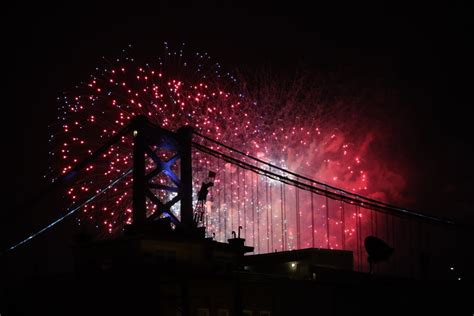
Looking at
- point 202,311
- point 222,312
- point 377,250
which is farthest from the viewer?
point 377,250

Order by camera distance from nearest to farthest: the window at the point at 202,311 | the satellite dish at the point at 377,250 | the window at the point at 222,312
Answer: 1. the window at the point at 202,311
2. the window at the point at 222,312
3. the satellite dish at the point at 377,250

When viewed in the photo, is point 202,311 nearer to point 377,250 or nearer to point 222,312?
point 222,312

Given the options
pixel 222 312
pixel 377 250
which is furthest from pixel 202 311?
pixel 377 250

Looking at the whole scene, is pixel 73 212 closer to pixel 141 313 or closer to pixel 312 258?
pixel 141 313

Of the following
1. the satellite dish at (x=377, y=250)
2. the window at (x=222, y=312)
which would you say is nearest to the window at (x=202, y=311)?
the window at (x=222, y=312)

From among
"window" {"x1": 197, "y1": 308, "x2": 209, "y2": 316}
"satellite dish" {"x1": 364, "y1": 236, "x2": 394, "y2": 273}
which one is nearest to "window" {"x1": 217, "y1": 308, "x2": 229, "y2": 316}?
"window" {"x1": 197, "y1": 308, "x2": 209, "y2": 316}

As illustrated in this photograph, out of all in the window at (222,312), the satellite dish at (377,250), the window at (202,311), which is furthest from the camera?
the satellite dish at (377,250)

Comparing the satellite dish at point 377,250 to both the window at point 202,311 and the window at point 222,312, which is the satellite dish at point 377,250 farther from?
the window at point 202,311

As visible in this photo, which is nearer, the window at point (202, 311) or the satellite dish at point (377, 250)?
the window at point (202, 311)

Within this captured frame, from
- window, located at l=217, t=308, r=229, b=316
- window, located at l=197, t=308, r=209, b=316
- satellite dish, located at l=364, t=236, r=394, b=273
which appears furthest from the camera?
satellite dish, located at l=364, t=236, r=394, b=273

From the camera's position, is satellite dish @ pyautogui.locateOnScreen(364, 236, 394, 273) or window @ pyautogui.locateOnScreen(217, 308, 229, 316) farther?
satellite dish @ pyautogui.locateOnScreen(364, 236, 394, 273)

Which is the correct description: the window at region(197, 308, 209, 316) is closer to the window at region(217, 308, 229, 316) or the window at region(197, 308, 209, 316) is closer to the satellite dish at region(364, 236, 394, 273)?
the window at region(217, 308, 229, 316)

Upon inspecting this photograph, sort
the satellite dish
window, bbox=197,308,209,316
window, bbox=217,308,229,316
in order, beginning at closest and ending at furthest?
window, bbox=197,308,209,316, window, bbox=217,308,229,316, the satellite dish
